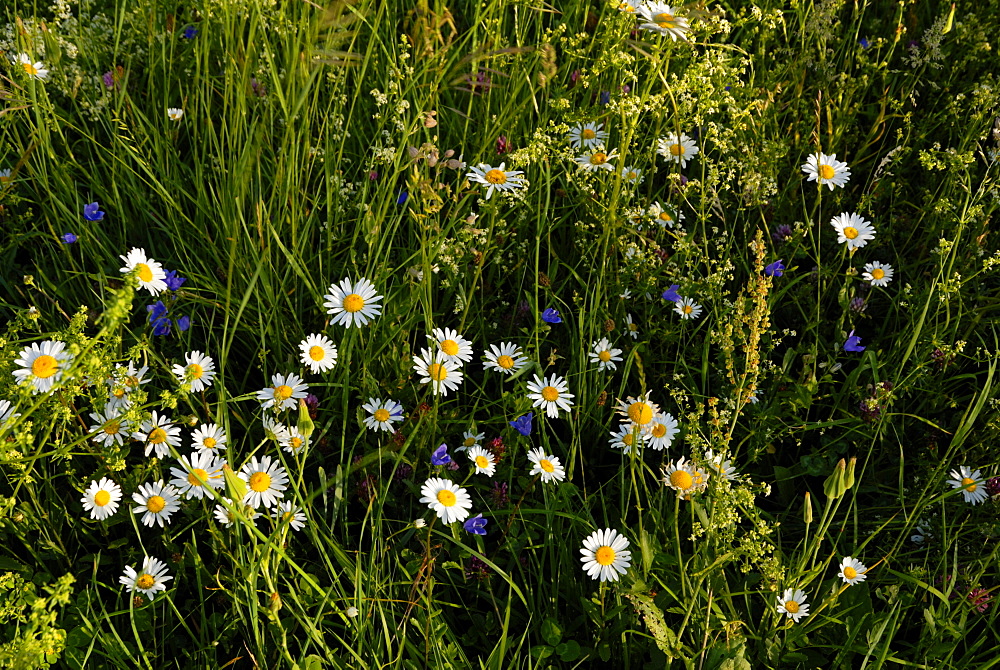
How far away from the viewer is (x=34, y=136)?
1.87 meters

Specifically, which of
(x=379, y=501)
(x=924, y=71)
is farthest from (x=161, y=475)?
(x=924, y=71)

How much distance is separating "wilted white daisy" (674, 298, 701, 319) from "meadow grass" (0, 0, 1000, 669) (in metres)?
0.05

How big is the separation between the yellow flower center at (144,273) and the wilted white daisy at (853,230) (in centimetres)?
177

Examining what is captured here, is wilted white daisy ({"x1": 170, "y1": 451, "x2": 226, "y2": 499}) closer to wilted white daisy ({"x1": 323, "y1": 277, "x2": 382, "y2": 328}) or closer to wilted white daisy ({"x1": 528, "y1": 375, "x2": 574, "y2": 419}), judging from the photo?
wilted white daisy ({"x1": 323, "y1": 277, "x2": 382, "y2": 328})

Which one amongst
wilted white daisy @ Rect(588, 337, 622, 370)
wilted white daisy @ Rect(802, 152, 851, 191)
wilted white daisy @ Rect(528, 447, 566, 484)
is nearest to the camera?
wilted white daisy @ Rect(528, 447, 566, 484)

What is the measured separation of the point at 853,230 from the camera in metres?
2.20

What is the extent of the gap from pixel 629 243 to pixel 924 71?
4.25ft

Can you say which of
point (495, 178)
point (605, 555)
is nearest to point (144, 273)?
point (495, 178)

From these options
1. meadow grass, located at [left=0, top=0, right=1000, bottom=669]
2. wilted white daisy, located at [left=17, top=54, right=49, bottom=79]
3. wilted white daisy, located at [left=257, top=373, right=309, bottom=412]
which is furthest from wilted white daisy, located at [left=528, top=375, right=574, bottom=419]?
wilted white daisy, located at [left=17, top=54, right=49, bottom=79]

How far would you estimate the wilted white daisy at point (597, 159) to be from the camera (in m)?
2.13

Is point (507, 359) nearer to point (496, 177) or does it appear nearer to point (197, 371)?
point (496, 177)

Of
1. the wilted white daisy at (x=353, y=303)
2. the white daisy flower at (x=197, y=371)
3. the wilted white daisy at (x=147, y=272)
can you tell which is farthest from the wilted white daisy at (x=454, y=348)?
the wilted white daisy at (x=147, y=272)

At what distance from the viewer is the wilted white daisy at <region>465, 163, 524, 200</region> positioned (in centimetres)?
191

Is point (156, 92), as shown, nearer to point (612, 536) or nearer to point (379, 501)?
point (379, 501)
